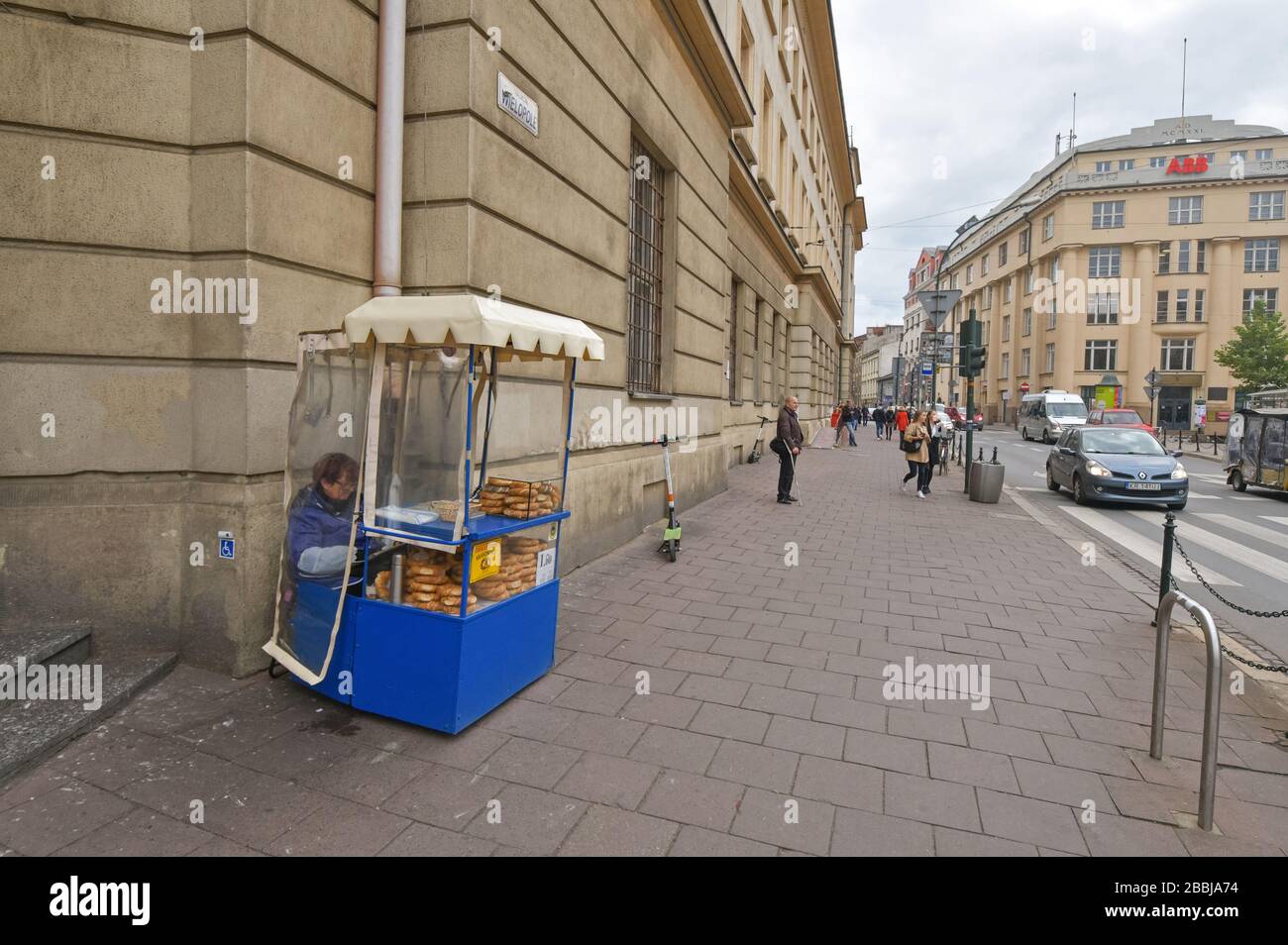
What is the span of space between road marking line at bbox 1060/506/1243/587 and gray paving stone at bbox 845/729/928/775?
20.7 ft

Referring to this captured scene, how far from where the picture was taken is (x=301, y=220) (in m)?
A: 4.82

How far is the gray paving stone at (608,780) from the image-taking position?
10.8ft

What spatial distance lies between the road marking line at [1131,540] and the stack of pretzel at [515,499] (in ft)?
24.9

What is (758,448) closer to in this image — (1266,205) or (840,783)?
(840,783)

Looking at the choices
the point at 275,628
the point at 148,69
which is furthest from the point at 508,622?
the point at 148,69

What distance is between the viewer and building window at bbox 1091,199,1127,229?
57969 millimetres

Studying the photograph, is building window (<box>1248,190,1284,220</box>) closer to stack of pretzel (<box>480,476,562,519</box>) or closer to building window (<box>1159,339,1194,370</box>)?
building window (<box>1159,339,1194,370</box>)

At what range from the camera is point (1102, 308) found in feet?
193

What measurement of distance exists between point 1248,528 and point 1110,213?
2286 inches

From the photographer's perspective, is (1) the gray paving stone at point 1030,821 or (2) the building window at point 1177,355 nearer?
(1) the gray paving stone at point 1030,821

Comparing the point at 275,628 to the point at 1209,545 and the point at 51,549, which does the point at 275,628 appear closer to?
the point at 51,549

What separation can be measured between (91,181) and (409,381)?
2211mm

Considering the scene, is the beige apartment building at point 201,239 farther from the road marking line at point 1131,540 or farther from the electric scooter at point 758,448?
the electric scooter at point 758,448

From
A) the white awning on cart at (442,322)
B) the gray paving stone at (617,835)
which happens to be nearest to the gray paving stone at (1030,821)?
the gray paving stone at (617,835)
